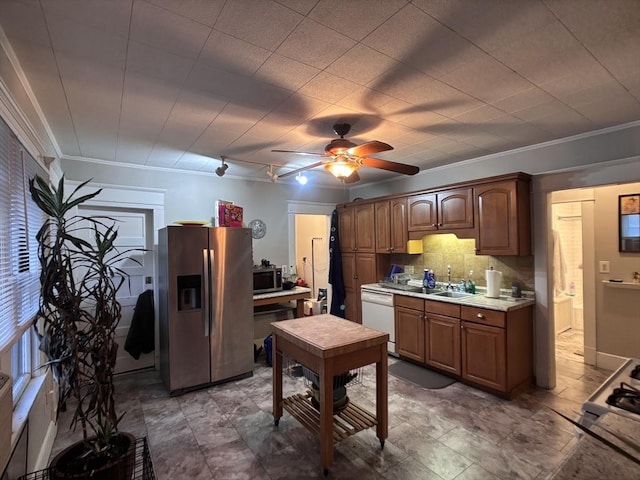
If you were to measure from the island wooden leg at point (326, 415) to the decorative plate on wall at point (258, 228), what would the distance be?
116 inches

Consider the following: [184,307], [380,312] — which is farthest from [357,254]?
[184,307]

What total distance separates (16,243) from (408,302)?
11.8 ft

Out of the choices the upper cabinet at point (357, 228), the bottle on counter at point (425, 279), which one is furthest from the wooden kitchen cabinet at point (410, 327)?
the upper cabinet at point (357, 228)

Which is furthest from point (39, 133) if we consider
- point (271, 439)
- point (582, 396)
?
point (582, 396)

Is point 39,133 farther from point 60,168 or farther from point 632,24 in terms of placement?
point 632,24

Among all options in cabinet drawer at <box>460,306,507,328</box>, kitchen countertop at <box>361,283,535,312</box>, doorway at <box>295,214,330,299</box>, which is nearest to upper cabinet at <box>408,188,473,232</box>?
kitchen countertop at <box>361,283,535,312</box>

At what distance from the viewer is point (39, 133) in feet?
7.84

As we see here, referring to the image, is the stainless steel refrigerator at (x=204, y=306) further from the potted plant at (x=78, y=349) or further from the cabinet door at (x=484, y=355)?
the cabinet door at (x=484, y=355)

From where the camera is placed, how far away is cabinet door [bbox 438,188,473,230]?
359cm

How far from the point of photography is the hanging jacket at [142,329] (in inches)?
146

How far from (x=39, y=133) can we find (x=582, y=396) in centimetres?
526

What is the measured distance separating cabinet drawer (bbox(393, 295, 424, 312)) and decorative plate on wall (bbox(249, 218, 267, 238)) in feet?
6.94

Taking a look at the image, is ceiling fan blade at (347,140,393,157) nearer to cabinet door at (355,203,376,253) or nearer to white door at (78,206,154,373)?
cabinet door at (355,203,376,253)

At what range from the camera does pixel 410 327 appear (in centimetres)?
390
